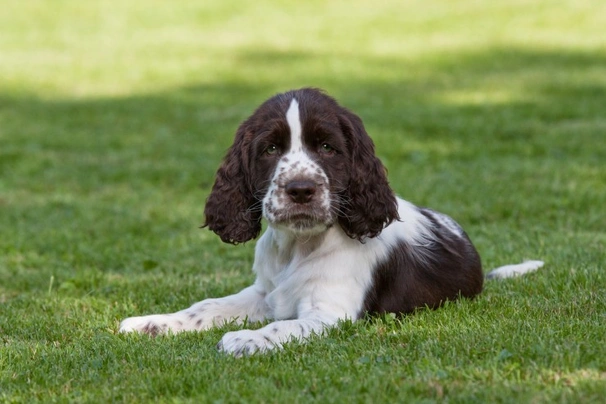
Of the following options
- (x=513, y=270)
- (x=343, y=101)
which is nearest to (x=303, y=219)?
(x=513, y=270)

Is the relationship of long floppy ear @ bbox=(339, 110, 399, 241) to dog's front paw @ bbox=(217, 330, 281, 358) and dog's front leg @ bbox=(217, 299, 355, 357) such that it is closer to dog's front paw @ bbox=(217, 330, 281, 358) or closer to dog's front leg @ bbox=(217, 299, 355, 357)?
dog's front leg @ bbox=(217, 299, 355, 357)

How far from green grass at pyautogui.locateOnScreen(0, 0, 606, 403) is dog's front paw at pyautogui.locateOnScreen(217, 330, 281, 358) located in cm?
11

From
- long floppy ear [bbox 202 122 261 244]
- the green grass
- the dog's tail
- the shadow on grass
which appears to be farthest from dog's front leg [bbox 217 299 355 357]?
the shadow on grass

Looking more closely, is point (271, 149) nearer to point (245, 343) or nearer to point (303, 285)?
point (303, 285)

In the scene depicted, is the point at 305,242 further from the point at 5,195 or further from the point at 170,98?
the point at 170,98

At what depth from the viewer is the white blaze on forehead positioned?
540 cm

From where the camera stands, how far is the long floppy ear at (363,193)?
5.56 metres

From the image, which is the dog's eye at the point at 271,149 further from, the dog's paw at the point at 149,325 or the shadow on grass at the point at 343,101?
the shadow on grass at the point at 343,101

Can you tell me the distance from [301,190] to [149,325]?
3.92ft

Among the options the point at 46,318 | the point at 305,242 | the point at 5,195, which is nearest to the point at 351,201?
the point at 305,242

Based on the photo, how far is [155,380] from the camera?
176 inches

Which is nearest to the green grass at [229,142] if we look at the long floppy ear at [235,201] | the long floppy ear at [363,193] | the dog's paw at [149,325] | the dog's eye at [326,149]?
the dog's paw at [149,325]

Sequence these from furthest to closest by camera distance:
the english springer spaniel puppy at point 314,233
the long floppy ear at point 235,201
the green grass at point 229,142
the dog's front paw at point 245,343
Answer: the long floppy ear at point 235,201, the english springer spaniel puppy at point 314,233, the dog's front paw at point 245,343, the green grass at point 229,142

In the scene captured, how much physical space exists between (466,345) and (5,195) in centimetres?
768
